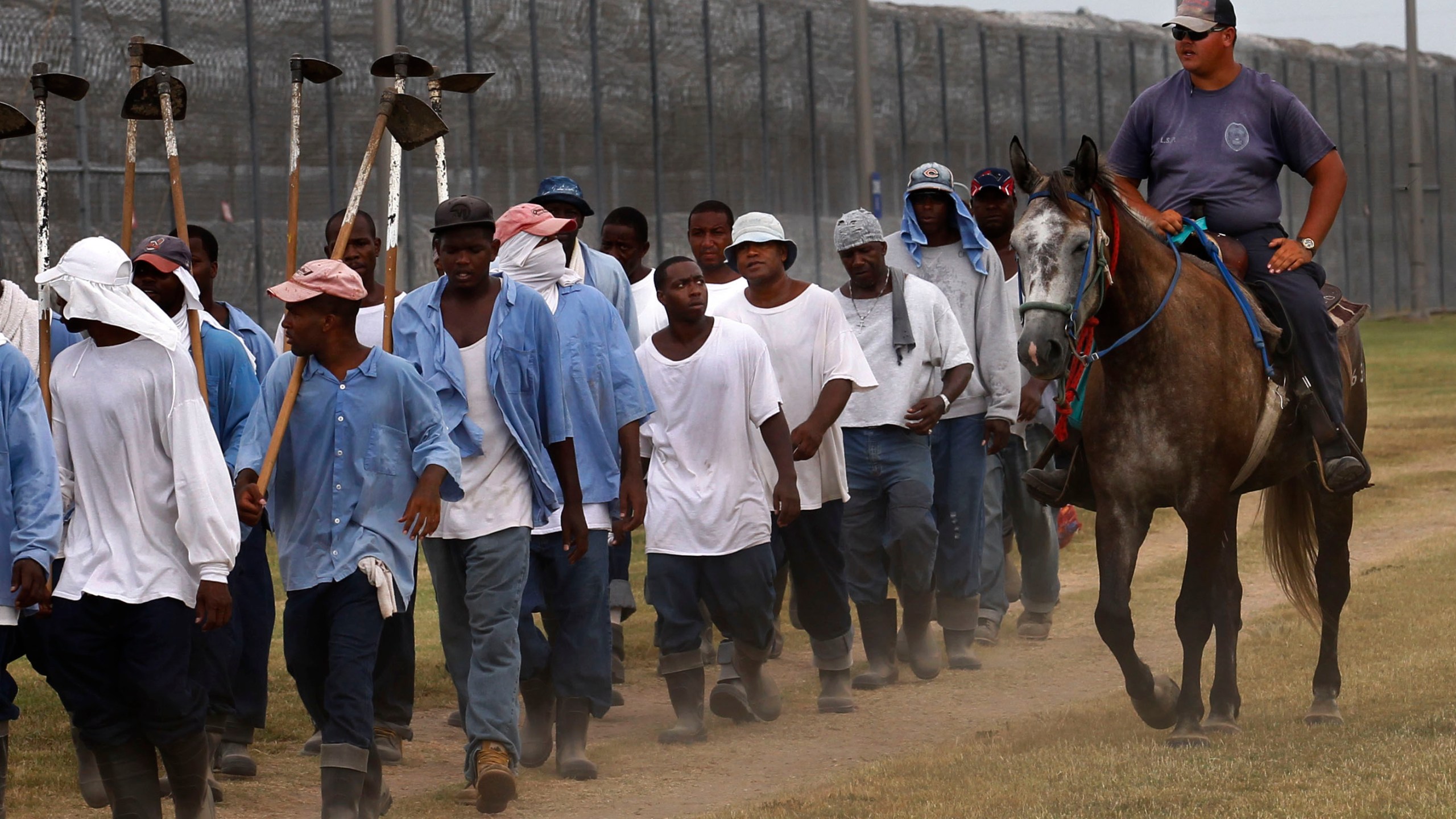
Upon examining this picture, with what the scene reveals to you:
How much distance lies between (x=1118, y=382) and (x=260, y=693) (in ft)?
11.8

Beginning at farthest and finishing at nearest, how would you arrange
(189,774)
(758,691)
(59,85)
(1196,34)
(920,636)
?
1. (920,636)
2. (758,691)
3. (1196,34)
4. (59,85)
5. (189,774)

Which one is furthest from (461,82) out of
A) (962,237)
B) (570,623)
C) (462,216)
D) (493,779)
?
(962,237)

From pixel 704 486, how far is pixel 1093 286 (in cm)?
201

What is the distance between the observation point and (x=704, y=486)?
8258mm

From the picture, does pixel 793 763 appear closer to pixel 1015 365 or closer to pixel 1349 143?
pixel 1015 365

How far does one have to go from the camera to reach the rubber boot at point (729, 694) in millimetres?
8570

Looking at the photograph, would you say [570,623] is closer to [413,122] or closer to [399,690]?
[399,690]

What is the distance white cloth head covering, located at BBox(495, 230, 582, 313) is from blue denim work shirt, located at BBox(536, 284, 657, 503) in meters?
0.06

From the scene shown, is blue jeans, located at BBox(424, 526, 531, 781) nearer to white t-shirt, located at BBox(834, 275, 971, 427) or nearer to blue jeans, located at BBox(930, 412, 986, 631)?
white t-shirt, located at BBox(834, 275, 971, 427)

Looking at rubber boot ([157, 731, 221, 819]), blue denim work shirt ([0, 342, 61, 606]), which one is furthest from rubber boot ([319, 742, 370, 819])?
blue denim work shirt ([0, 342, 61, 606])

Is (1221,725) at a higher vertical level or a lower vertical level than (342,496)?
lower

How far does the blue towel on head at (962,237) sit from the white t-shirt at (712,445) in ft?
6.99

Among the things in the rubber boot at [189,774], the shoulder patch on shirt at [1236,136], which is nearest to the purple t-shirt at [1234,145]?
the shoulder patch on shirt at [1236,136]

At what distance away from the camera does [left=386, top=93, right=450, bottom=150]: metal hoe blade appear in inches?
299
